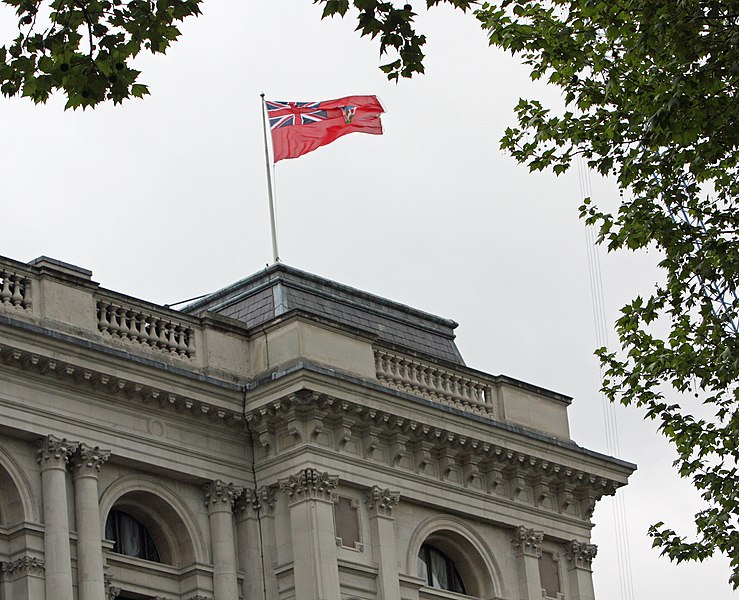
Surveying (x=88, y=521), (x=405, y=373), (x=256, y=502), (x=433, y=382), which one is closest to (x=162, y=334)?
(x=256, y=502)

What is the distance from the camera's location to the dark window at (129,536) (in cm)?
3934

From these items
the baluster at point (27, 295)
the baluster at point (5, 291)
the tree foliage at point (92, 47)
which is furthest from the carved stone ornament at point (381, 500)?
the tree foliage at point (92, 47)

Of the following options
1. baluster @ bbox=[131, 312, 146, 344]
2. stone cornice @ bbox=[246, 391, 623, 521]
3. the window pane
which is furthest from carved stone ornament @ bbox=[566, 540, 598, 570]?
baluster @ bbox=[131, 312, 146, 344]

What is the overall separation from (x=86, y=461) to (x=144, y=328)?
348 cm

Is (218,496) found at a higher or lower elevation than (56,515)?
higher

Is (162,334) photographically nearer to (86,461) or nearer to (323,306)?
(86,461)

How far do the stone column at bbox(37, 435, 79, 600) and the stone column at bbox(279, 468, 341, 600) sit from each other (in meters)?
4.67

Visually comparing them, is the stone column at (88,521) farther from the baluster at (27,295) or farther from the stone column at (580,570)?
the stone column at (580,570)

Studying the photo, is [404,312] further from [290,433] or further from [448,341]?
[290,433]

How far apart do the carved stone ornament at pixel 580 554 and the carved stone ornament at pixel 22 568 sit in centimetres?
1323

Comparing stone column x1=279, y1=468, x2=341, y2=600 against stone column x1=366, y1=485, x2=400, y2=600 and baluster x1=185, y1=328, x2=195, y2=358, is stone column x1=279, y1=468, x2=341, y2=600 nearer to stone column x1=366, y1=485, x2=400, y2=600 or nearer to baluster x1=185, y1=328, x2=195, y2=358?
stone column x1=366, y1=485, x2=400, y2=600

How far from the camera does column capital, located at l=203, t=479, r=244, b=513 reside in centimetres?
4034

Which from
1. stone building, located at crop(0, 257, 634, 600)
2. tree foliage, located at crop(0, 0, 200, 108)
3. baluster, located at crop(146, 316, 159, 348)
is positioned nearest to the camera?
tree foliage, located at crop(0, 0, 200, 108)

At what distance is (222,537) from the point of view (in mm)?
40094
